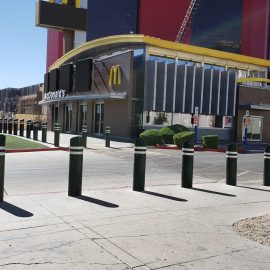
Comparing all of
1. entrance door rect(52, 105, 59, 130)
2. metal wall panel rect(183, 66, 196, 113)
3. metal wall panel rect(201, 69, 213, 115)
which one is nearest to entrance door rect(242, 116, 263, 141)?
metal wall panel rect(201, 69, 213, 115)

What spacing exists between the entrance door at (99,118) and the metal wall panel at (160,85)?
5521 mm

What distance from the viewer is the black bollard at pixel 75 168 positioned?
8.69m

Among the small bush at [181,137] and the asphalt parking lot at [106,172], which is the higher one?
the small bush at [181,137]

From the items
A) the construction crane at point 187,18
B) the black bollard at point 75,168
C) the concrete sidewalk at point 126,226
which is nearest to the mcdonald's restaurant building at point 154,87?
the concrete sidewalk at point 126,226

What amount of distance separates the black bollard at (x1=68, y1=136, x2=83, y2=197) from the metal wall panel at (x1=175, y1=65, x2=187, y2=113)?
75.8 feet

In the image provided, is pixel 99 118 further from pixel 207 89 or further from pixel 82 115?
pixel 207 89

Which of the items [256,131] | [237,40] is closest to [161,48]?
[256,131]

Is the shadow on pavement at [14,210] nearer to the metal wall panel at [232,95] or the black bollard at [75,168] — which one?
the black bollard at [75,168]

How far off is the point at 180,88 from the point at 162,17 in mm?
60148

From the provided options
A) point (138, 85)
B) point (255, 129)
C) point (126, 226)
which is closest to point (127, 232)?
point (126, 226)

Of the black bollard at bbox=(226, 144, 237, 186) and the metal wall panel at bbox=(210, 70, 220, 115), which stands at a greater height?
the metal wall panel at bbox=(210, 70, 220, 115)

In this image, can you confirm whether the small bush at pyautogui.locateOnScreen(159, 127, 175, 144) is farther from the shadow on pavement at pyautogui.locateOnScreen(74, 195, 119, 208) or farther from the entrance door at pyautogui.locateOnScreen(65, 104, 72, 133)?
the entrance door at pyautogui.locateOnScreen(65, 104, 72, 133)

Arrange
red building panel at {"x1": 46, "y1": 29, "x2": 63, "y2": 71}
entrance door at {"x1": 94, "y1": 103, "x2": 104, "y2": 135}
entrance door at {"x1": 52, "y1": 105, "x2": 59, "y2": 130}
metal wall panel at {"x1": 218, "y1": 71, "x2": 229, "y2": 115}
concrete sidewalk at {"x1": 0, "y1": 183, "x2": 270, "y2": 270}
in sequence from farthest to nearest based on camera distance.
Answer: red building panel at {"x1": 46, "y1": 29, "x2": 63, "y2": 71}, entrance door at {"x1": 52, "y1": 105, "x2": 59, "y2": 130}, entrance door at {"x1": 94, "y1": 103, "x2": 104, "y2": 135}, metal wall panel at {"x1": 218, "y1": 71, "x2": 229, "y2": 115}, concrete sidewalk at {"x1": 0, "y1": 183, "x2": 270, "y2": 270}

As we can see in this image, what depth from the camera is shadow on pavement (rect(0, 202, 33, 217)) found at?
22.9 feet
